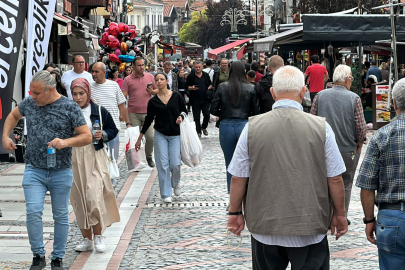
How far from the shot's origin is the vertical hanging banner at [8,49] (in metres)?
8.96

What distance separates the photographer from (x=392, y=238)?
4.02m

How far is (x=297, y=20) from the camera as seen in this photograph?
4281 cm

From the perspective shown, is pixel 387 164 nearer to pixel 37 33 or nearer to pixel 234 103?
pixel 234 103

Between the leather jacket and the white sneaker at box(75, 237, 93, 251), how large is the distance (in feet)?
8.48

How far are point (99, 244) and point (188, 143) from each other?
298 centimetres

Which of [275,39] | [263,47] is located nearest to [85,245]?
[275,39]

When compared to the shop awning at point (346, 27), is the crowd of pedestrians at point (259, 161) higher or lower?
lower

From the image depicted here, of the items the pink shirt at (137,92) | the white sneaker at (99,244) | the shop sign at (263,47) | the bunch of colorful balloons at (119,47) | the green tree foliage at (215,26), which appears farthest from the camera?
the green tree foliage at (215,26)

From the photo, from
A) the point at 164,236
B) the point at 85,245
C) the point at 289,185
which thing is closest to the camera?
the point at 289,185

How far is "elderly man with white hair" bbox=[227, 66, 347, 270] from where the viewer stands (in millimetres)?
3955

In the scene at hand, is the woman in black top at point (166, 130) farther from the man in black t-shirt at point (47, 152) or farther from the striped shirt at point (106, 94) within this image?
the man in black t-shirt at point (47, 152)

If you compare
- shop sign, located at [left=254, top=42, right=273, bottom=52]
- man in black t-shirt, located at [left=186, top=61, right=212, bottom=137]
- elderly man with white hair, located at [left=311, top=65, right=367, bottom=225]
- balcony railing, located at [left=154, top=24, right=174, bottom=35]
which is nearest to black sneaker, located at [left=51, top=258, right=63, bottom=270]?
elderly man with white hair, located at [left=311, top=65, right=367, bottom=225]

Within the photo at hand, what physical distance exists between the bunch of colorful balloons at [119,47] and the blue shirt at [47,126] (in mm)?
13046

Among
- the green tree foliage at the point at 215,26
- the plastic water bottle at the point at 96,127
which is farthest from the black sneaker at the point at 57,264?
the green tree foliage at the point at 215,26
